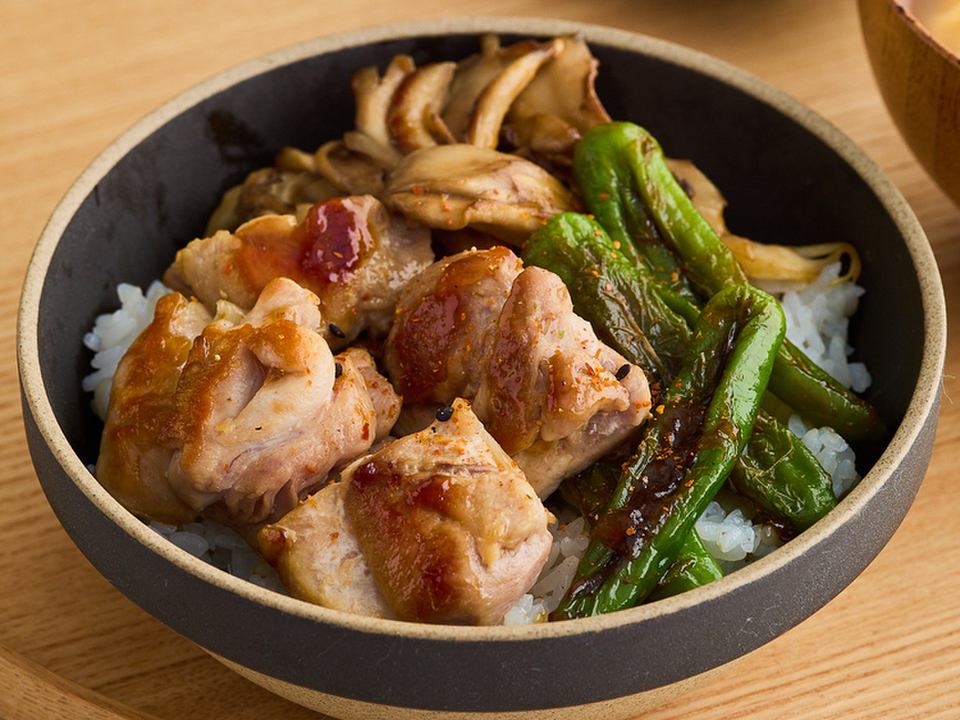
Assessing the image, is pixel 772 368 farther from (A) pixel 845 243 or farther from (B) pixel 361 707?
(B) pixel 361 707

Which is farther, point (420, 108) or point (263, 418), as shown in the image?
point (420, 108)

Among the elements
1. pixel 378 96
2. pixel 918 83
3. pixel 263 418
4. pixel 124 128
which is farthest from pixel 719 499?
pixel 124 128

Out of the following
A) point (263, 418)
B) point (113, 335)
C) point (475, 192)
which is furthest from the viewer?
point (113, 335)

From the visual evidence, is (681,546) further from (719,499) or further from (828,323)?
(828,323)

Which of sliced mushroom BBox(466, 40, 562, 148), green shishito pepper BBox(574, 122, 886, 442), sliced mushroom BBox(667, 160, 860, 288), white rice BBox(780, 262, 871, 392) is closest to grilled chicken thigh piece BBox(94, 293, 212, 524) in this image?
sliced mushroom BBox(466, 40, 562, 148)

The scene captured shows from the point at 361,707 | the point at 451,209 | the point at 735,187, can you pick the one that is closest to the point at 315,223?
the point at 451,209

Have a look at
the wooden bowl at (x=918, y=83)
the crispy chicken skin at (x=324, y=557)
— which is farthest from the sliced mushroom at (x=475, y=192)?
the wooden bowl at (x=918, y=83)
